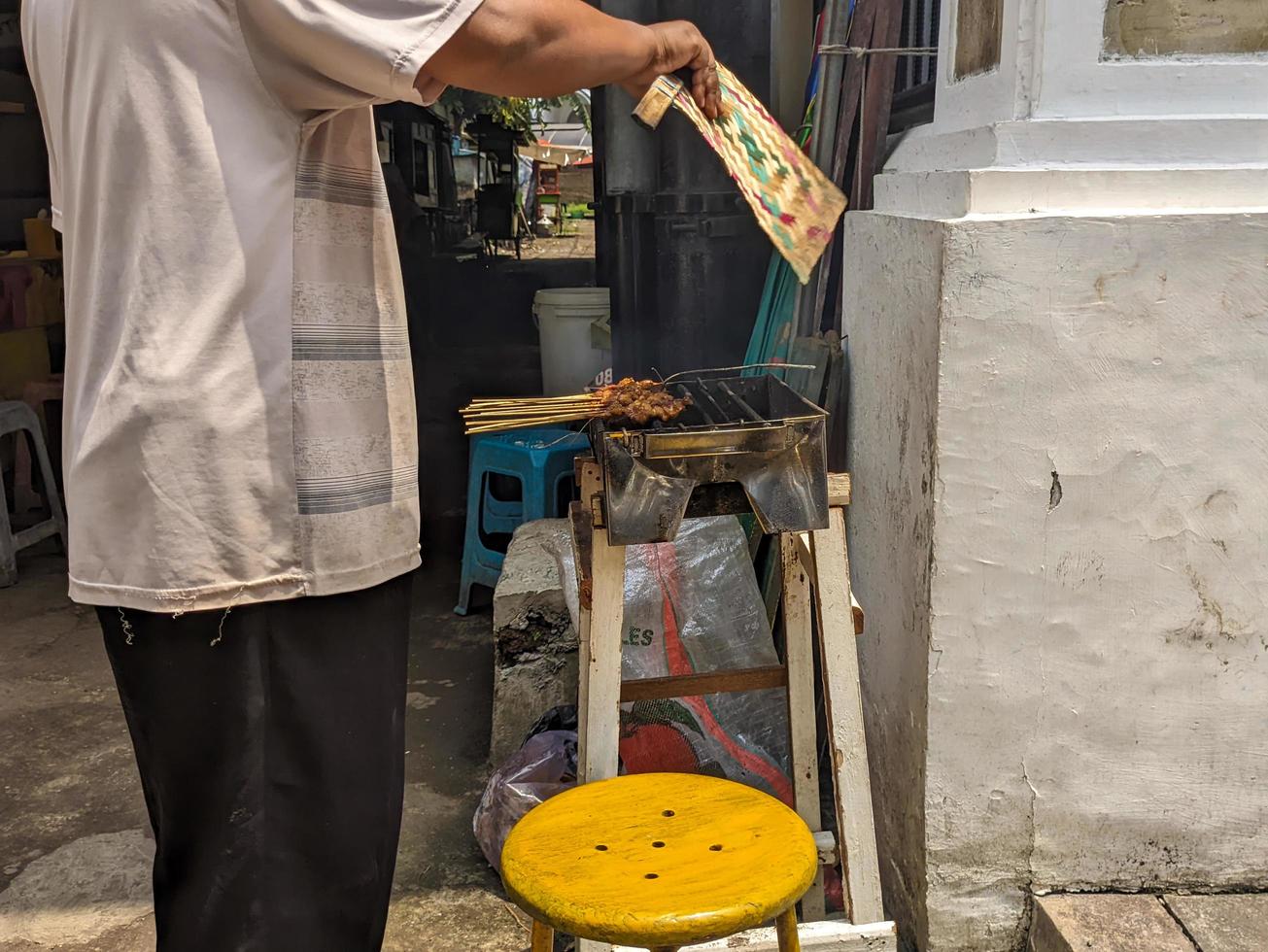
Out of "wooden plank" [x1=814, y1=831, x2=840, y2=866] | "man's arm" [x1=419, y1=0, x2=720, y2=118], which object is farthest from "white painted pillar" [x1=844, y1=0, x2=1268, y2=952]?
"man's arm" [x1=419, y1=0, x2=720, y2=118]

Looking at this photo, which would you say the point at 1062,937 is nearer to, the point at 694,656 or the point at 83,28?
the point at 694,656

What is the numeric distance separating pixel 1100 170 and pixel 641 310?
171 inches

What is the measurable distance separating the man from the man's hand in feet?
0.09

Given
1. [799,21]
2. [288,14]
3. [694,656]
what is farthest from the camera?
[799,21]

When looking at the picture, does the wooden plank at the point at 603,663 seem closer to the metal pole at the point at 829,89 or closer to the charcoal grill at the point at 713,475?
the charcoal grill at the point at 713,475

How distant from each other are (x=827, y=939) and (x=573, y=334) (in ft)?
13.3

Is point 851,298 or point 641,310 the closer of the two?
point 851,298

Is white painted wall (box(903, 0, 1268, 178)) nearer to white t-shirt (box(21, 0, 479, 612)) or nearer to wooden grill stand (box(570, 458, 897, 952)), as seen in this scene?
wooden grill stand (box(570, 458, 897, 952))

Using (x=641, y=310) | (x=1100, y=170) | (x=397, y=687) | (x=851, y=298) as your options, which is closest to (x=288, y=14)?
(x=397, y=687)

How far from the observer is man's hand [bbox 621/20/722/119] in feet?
7.03

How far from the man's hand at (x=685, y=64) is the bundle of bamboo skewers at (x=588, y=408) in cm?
62

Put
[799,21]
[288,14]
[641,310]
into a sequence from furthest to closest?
[641,310] → [799,21] → [288,14]

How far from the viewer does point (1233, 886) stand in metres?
2.84

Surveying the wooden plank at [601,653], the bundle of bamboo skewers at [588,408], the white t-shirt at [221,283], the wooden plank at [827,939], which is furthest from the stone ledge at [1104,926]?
the white t-shirt at [221,283]
